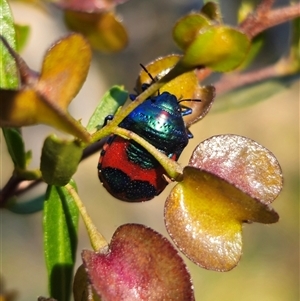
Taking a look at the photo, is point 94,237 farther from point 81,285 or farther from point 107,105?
point 107,105

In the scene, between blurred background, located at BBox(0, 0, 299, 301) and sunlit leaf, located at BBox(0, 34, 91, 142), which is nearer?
sunlit leaf, located at BBox(0, 34, 91, 142)

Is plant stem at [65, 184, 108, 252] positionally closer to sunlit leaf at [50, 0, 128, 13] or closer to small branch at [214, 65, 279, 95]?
sunlit leaf at [50, 0, 128, 13]

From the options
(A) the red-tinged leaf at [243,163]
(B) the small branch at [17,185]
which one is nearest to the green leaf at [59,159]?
(A) the red-tinged leaf at [243,163]

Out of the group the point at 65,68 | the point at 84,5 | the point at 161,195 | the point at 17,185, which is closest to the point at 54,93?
the point at 65,68

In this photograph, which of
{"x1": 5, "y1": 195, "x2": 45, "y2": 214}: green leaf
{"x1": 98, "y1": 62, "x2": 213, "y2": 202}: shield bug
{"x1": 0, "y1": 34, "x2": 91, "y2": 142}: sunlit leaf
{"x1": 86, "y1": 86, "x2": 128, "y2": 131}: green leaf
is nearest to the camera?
{"x1": 0, "y1": 34, "x2": 91, "y2": 142}: sunlit leaf

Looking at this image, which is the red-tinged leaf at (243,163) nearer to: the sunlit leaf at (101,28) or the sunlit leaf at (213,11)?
the sunlit leaf at (213,11)

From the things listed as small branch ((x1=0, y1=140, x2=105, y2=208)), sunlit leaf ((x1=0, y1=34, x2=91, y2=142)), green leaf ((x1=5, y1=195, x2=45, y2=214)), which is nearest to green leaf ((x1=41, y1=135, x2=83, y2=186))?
sunlit leaf ((x1=0, y1=34, x2=91, y2=142))
